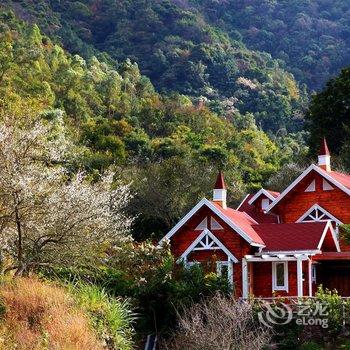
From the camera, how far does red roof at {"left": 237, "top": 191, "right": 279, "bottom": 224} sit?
28156 millimetres

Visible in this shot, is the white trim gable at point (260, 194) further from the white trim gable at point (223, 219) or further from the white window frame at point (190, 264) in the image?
the white window frame at point (190, 264)

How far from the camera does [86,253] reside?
17516mm

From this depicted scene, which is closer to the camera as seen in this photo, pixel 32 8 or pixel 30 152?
pixel 30 152

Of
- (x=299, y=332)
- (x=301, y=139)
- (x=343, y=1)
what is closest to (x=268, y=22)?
(x=343, y=1)

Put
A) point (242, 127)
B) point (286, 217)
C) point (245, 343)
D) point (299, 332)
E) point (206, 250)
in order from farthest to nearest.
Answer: point (242, 127) → point (286, 217) → point (206, 250) → point (299, 332) → point (245, 343)

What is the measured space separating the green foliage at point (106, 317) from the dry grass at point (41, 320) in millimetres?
422

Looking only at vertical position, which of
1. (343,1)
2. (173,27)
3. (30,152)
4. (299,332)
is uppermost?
(343,1)

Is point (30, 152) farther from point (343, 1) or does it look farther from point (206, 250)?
point (343, 1)

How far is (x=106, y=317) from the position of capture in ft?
50.3

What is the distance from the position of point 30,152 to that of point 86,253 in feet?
9.78

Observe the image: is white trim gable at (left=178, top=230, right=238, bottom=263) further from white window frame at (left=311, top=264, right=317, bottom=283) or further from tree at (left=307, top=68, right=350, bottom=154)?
tree at (left=307, top=68, right=350, bottom=154)

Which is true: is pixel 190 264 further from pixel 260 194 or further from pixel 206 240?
pixel 260 194

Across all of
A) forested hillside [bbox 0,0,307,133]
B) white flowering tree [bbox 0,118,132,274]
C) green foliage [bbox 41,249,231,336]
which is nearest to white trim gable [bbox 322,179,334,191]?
green foliage [bbox 41,249,231,336]

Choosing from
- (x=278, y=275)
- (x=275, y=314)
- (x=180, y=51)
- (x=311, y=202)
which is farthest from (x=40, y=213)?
(x=180, y=51)
